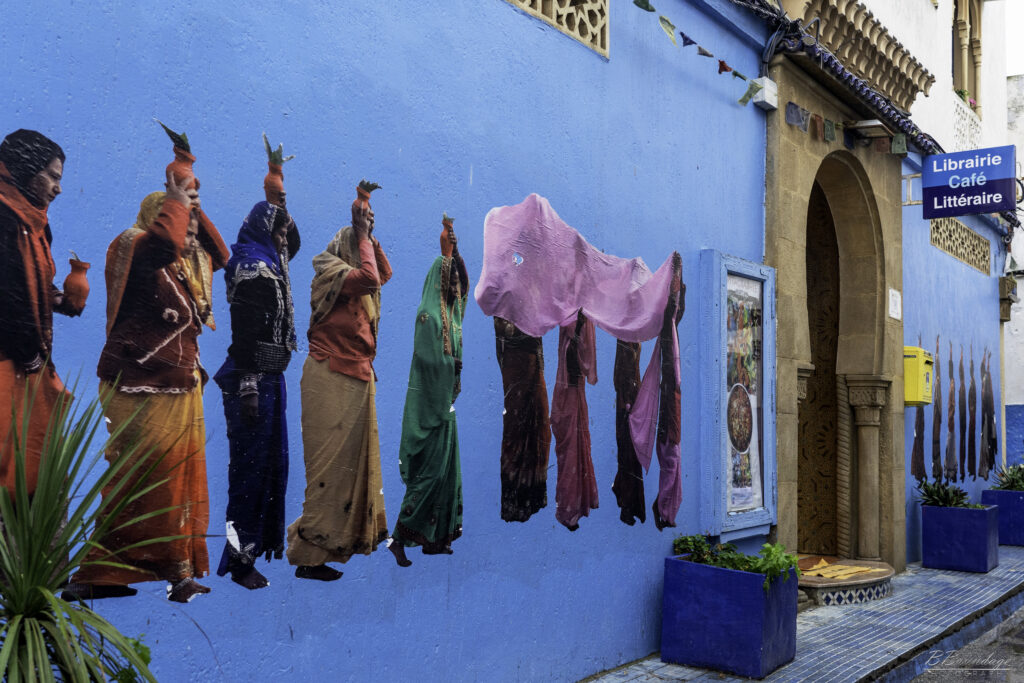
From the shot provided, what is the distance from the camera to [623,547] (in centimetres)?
573

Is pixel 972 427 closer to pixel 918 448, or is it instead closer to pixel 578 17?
pixel 918 448

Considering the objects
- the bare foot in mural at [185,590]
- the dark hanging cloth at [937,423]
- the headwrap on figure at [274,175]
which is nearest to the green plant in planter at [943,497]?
the dark hanging cloth at [937,423]

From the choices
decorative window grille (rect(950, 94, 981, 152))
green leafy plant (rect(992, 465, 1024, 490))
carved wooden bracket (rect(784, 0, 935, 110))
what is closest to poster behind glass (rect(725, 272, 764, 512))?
carved wooden bracket (rect(784, 0, 935, 110))

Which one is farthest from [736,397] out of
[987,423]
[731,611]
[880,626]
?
[987,423]

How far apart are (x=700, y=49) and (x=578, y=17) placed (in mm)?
1178

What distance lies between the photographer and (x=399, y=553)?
4234 mm

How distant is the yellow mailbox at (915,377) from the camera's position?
992 cm

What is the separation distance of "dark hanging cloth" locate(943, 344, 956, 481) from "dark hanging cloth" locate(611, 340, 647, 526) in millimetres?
7279

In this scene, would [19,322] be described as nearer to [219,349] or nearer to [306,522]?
[219,349]

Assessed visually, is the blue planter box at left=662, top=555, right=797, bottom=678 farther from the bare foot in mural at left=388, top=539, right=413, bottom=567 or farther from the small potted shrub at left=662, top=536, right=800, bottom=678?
the bare foot in mural at left=388, top=539, right=413, bottom=567

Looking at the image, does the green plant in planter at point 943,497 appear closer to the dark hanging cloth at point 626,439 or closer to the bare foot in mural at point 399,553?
the dark hanging cloth at point 626,439

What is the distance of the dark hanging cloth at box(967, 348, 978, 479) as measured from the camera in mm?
12750

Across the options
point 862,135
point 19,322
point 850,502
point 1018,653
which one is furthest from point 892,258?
point 19,322

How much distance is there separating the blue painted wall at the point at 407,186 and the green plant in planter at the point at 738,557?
7.5 inches
